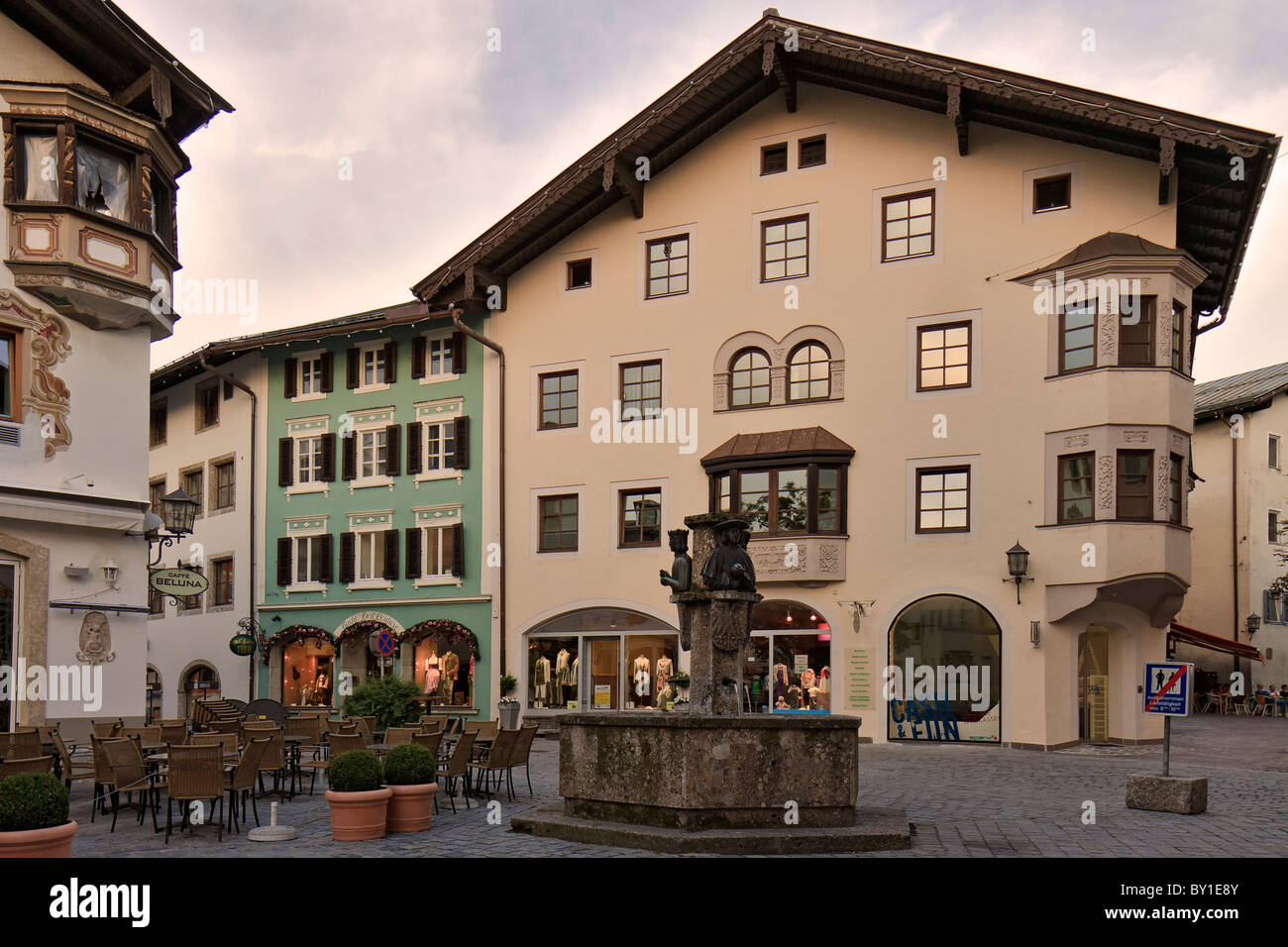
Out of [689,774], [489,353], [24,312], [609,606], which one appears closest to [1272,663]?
[609,606]

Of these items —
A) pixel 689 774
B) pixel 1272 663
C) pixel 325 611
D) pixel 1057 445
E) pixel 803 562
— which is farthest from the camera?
pixel 1272 663

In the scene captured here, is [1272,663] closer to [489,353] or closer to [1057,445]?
[1057,445]

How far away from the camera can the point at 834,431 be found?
83.5 feet

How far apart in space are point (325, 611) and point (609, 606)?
8573mm

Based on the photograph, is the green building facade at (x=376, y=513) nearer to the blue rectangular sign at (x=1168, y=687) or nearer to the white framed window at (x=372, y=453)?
the white framed window at (x=372, y=453)

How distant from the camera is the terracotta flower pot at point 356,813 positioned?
11.4m

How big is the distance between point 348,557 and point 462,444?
15.3 feet

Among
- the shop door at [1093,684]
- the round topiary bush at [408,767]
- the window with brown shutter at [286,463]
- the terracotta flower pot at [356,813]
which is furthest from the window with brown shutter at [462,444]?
the terracotta flower pot at [356,813]

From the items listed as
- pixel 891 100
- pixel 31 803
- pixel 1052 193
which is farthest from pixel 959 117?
pixel 31 803

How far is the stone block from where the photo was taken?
44.9 feet

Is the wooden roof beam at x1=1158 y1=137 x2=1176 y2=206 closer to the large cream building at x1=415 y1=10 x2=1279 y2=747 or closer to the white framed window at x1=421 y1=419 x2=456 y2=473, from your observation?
the large cream building at x1=415 y1=10 x2=1279 y2=747

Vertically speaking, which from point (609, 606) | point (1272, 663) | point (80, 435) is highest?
point (80, 435)

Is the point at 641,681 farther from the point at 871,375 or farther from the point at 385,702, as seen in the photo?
the point at 871,375

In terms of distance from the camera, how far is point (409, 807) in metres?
12.1
